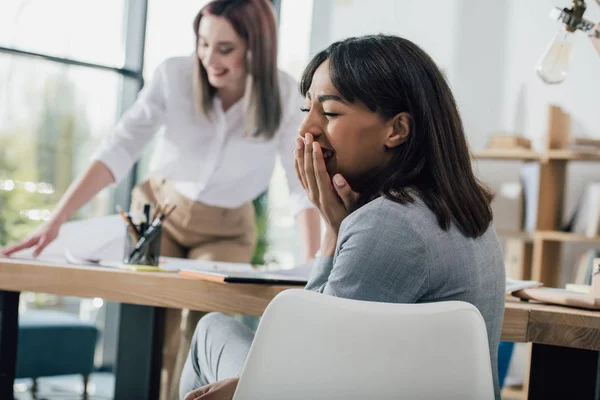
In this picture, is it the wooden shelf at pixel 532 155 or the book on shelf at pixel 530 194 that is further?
the book on shelf at pixel 530 194

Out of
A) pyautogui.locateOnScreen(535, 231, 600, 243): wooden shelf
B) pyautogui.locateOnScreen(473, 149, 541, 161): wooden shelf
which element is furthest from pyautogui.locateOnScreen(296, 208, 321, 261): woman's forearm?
pyautogui.locateOnScreen(535, 231, 600, 243): wooden shelf

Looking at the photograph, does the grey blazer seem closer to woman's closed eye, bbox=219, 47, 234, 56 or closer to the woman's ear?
the woman's ear

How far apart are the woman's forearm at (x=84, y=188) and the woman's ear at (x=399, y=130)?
113cm

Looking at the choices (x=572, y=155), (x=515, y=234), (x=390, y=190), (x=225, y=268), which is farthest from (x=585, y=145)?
(x=390, y=190)

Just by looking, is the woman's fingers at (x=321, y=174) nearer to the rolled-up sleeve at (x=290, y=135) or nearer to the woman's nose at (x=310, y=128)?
the woman's nose at (x=310, y=128)

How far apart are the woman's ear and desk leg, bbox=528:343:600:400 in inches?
20.0

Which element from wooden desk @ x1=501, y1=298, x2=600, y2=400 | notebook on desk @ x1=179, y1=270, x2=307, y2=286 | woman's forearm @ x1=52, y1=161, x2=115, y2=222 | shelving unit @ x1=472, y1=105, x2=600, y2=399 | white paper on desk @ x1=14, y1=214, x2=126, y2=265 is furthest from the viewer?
shelving unit @ x1=472, y1=105, x2=600, y2=399

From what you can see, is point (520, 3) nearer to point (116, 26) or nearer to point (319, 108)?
point (116, 26)

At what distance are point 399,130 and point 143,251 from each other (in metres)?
0.83

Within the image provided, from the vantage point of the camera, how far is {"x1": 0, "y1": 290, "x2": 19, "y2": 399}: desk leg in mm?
1938

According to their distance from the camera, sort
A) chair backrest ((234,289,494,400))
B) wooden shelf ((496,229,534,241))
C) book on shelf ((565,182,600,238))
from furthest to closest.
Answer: wooden shelf ((496,229,534,241)) < book on shelf ((565,182,600,238)) < chair backrest ((234,289,494,400))

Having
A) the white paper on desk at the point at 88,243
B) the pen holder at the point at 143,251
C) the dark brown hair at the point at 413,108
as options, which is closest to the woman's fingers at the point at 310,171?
the dark brown hair at the point at 413,108

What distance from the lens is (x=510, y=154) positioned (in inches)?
179

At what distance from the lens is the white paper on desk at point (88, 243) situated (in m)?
2.11
